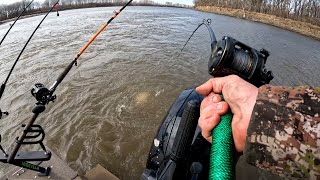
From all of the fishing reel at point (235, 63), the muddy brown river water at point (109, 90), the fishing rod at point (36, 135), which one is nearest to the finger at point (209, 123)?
the fishing reel at point (235, 63)

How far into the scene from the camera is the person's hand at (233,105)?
1.42 m

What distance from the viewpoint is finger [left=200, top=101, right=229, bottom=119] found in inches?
59.6

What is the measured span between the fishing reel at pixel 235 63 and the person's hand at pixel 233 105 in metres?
0.49

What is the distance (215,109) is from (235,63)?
836 mm

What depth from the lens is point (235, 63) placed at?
2221mm

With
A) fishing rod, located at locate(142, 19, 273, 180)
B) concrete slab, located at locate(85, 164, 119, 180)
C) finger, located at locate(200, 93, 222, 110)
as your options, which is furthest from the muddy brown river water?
finger, located at locate(200, 93, 222, 110)

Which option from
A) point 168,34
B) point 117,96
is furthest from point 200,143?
point 168,34

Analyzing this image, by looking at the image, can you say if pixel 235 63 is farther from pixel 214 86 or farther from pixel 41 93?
pixel 41 93

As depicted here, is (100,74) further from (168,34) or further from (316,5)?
(316,5)

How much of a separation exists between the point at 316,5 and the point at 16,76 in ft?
231

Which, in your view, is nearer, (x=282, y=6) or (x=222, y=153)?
(x=222, y=153)

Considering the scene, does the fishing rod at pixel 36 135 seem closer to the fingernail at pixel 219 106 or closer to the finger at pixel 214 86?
the finger at pixel 214 86

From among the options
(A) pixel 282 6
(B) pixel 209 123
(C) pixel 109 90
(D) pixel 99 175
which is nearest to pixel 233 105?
(B) pixel 209 123

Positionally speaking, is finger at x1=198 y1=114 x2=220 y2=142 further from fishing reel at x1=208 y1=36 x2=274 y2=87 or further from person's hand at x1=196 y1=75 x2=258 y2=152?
fishing reel at x1=208 y1=36 x2=274 y2=87
